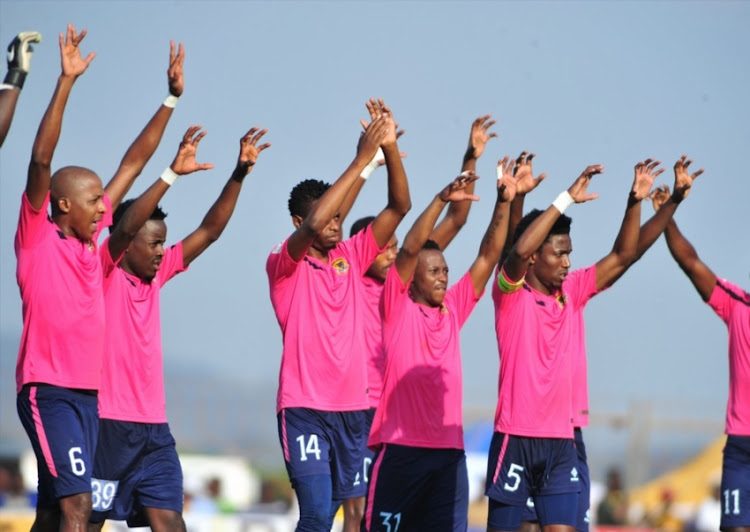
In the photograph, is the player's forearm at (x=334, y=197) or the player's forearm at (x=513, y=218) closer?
the player's forearm at (x=334, y=197)

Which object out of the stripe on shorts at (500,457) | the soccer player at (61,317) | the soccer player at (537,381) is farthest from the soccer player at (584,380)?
the soccer player at (61,317)

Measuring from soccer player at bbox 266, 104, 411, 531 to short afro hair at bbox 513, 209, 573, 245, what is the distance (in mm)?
1268

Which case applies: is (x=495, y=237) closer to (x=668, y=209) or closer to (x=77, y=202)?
(x=668, y=209)

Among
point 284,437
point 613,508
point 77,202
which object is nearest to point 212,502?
point 613,508

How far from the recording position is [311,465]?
9289 millimetres

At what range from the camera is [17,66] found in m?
7.80

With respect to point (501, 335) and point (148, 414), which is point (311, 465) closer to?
point (148, 414)

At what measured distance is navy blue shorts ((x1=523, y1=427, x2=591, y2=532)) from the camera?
1035cm

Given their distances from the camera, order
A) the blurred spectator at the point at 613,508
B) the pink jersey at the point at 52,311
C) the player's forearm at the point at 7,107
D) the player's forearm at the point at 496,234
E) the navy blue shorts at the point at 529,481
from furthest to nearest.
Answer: the blurred spectator at the point at 613,508 < the player's forearm at the point at 496,234 < the navy blue shorts at the point at 529,481 < the pink jersey at the point at 52,311 < the player's forearm at the point at 7,107

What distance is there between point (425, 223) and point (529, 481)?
2.23m

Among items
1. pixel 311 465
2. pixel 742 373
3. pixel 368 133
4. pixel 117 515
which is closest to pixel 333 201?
pixel 368 133

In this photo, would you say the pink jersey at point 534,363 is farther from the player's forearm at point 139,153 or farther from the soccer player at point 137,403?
the player's forearm at point 139,153

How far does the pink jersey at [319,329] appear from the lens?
951cm

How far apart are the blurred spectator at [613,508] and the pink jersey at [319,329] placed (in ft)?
33.8
